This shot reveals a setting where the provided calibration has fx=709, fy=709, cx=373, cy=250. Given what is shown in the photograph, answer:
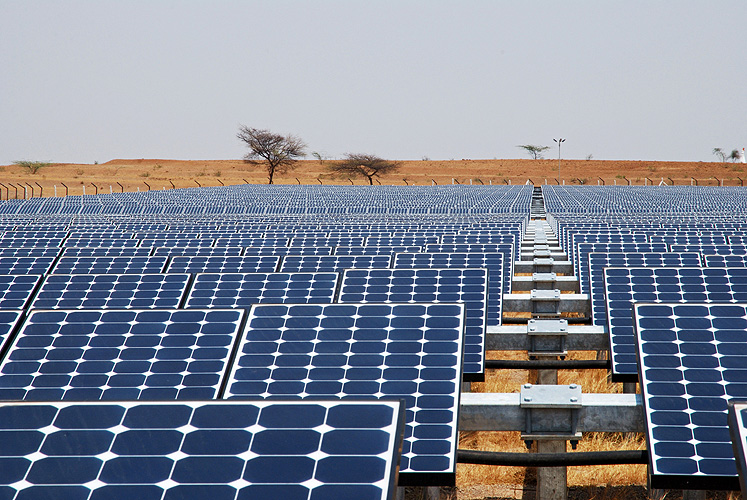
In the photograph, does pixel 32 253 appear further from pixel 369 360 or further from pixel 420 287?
pixel 369 360

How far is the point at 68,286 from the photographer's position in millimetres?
6875

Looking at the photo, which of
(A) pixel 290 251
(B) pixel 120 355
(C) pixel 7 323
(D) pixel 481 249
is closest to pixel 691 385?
(B) pixel 120 355

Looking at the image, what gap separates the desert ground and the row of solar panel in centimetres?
10663

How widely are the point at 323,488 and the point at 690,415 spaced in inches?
87.4

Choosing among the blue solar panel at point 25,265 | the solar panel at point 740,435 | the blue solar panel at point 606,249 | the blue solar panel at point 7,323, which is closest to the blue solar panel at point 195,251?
the blue solar panel at point 25,265

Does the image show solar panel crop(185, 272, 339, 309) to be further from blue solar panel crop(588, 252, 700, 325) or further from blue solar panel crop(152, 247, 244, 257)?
blue solar panel crop(152, 247, 244, 257)

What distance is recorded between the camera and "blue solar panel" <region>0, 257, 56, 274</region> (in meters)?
9.00

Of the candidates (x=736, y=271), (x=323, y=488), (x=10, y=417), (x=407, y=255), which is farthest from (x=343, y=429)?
(x=407, y=255)

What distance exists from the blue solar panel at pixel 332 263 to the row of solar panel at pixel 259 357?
12.3ft

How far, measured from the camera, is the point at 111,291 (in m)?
6.75

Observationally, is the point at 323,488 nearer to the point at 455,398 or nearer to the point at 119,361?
the point at 455,398

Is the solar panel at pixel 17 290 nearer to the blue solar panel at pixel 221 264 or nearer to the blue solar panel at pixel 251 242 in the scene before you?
the blue solar panel at pixel 221 264

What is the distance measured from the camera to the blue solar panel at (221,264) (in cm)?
857

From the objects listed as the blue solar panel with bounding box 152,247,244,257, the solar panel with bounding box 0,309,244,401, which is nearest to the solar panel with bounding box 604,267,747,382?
the solar panel with bounding box 0,309,244,401
